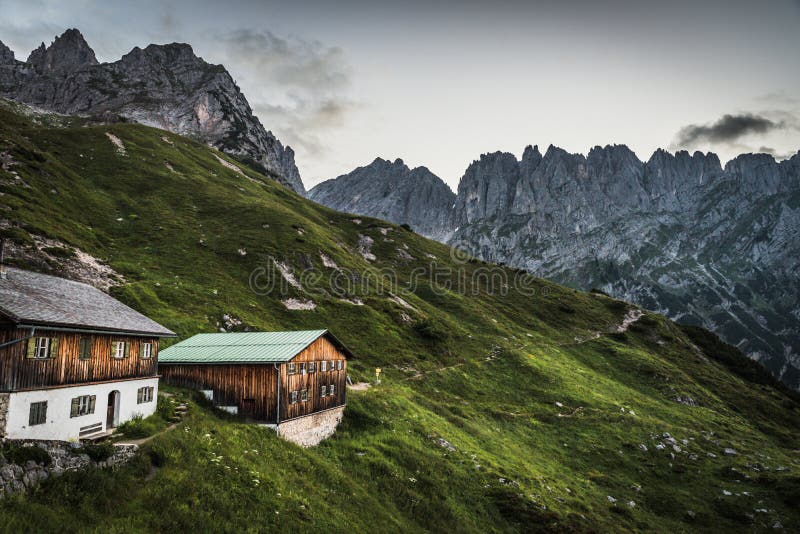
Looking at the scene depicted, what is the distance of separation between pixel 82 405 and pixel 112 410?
114 inches

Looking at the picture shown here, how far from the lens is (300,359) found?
38812mm

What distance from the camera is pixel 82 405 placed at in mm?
26266

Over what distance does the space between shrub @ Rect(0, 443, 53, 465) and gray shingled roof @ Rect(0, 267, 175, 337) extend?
683 cm

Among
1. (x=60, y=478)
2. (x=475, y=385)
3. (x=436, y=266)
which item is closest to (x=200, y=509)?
(x=60, y=478)

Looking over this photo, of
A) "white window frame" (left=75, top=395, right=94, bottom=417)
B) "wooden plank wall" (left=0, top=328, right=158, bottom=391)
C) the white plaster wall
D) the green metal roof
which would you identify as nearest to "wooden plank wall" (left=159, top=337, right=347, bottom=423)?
the green metal roof

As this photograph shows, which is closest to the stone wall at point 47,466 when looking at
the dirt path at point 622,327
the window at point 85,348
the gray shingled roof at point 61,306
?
the gray shingled roof at point 61,306

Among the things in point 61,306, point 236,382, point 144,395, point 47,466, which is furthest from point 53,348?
point 236,382

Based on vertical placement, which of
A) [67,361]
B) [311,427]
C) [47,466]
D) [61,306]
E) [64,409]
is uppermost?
[61,306]

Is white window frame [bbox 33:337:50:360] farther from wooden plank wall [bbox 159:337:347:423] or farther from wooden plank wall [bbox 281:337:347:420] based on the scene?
wooden plank wall [bbox 281:337:347:420]

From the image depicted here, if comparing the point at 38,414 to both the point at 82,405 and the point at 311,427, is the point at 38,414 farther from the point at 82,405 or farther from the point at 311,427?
the point at 311,427

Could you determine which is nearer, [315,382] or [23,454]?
[23,454]

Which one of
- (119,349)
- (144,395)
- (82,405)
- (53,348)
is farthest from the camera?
(144,395)

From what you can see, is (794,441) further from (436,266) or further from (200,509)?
(200,509)

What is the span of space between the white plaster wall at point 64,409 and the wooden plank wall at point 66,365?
44 centimetres
